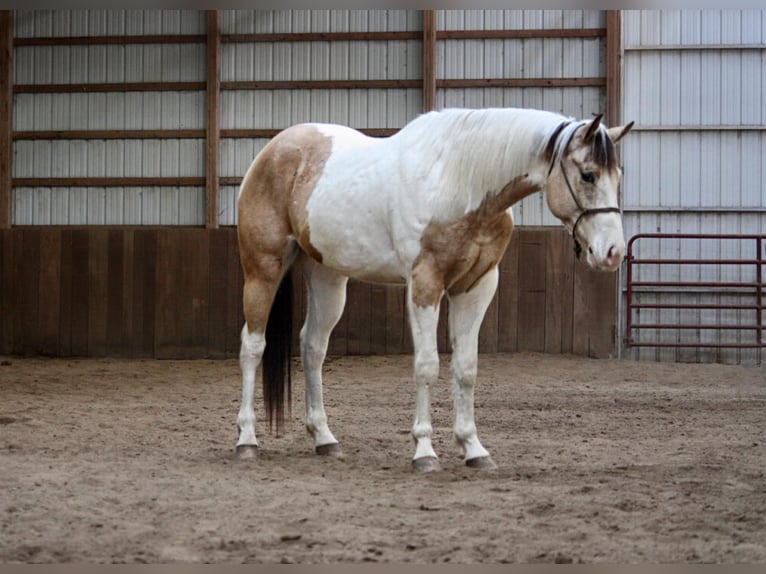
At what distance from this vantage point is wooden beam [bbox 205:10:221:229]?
10.7 m

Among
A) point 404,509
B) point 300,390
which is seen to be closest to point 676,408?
point 300,390

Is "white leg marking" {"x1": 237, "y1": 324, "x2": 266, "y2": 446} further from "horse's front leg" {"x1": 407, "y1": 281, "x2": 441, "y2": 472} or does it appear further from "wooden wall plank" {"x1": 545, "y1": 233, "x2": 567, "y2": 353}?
"wooden wall plank" {"x1": 545, "y1": 233, "x2": 567, "y2": 353}

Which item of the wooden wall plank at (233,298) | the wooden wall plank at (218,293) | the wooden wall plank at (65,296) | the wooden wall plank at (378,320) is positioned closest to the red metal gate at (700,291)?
the wooden wall plank at (378,320)

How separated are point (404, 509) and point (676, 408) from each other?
11.6 ft

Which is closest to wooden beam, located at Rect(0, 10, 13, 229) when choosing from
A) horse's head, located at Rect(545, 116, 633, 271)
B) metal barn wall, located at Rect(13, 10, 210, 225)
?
metal barn wall, located at Rect(13, 10, 210, 225)

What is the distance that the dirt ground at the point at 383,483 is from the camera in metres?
2.76

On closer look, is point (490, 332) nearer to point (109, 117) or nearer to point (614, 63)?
point (614, 63)

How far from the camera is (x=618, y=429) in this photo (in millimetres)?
A: 5355

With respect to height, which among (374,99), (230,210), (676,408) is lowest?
(676,408)

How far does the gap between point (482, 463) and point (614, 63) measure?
721 cm

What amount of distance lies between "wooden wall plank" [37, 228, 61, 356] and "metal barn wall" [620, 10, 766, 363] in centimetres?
615

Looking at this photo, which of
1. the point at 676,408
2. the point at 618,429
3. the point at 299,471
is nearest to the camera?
the point at 299,471

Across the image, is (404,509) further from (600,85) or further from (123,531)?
(600,85)

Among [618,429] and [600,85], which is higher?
[600,85]
